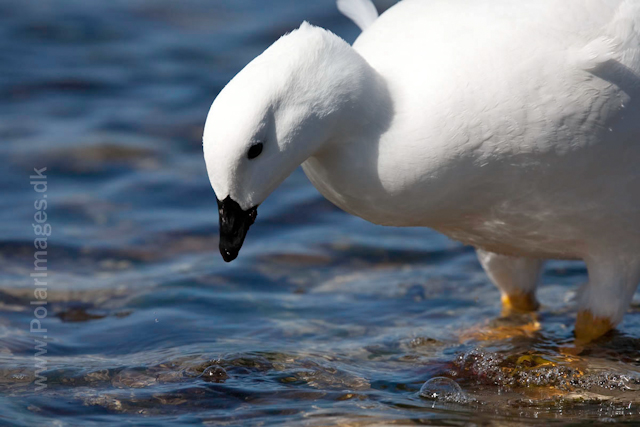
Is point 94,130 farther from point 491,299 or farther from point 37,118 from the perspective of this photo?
point 491,299

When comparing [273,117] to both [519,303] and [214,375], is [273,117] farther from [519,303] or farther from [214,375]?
[519,303]

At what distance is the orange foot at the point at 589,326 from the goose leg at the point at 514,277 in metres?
0.59

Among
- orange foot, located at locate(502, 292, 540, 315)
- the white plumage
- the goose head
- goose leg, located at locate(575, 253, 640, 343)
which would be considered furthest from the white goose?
orange foot, located at locate(502, 292, 540, 315)

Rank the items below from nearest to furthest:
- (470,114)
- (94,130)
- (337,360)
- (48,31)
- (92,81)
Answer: (470,114) < (337,360) < (94,130) < (92,81) < (48,31)

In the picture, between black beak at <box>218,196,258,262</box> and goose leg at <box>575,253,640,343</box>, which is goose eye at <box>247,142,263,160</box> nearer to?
black beak at <box>218,196,258,262</box>

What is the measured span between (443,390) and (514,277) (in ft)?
5.07

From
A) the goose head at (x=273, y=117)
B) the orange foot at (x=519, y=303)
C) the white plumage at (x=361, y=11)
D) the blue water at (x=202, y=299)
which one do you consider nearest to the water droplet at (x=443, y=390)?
the blue water at (x=202, y=299)

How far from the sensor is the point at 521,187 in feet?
15.0

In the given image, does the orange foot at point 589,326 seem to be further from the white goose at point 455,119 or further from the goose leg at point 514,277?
the white goose at point 455,119

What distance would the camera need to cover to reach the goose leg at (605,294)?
17.0 feet

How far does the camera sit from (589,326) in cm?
554

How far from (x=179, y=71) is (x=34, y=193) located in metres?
2.97

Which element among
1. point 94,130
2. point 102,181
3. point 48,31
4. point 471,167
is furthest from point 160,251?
point 48,31

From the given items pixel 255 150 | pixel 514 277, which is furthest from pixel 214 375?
pixel 514 277
